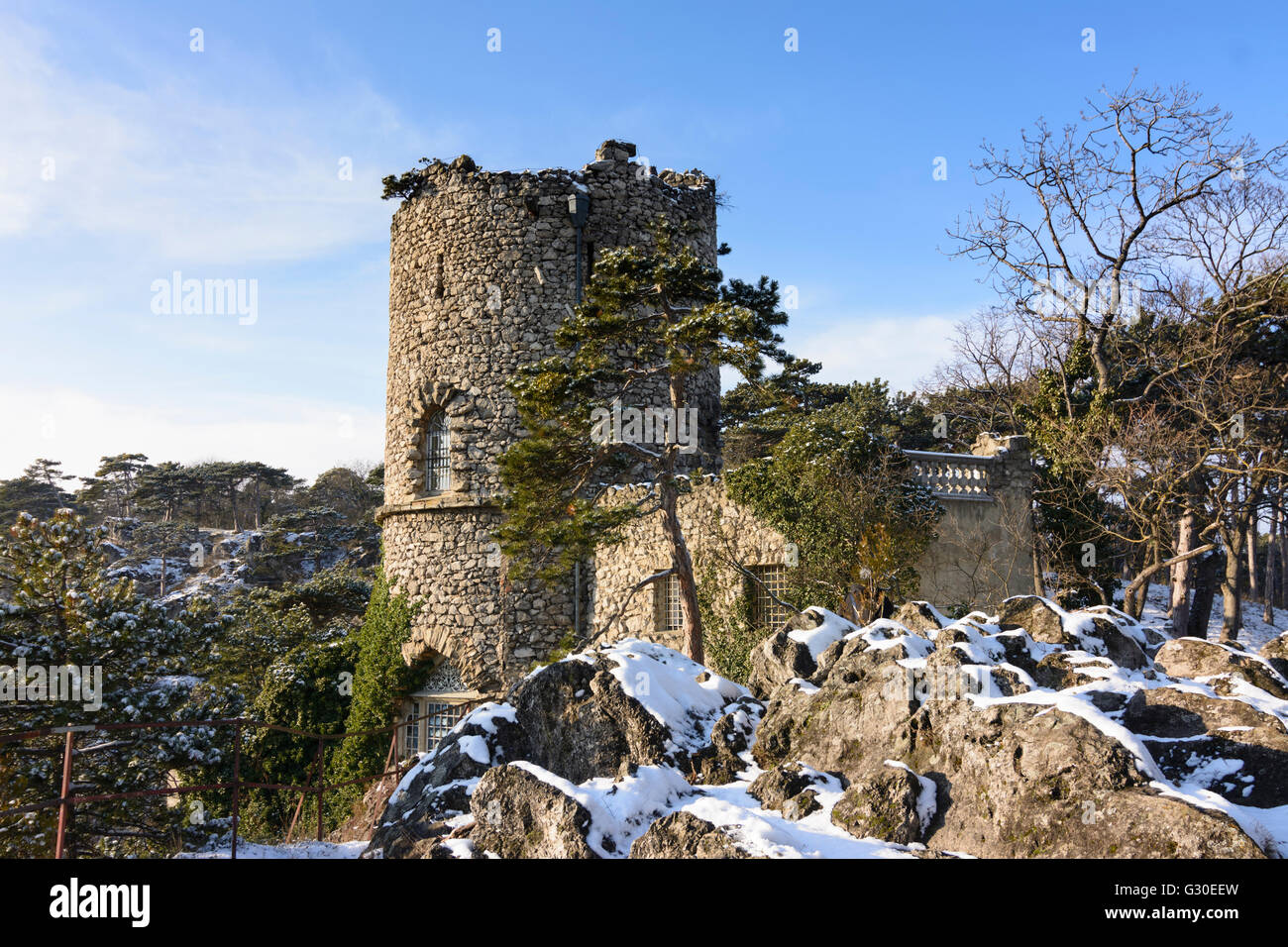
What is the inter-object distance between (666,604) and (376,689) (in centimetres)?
614

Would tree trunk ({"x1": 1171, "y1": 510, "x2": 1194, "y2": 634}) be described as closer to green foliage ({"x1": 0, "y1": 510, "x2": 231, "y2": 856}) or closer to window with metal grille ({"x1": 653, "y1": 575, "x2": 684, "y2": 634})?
window with metal grille ({"x1": 653, "y1": 575, "x2": 684, "y2": 634})

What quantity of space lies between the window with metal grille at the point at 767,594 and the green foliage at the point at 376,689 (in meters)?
7.12

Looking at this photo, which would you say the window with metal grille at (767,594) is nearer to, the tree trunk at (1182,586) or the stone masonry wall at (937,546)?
the stone masonry wall at (937,546)

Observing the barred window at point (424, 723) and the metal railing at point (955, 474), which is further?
the barred window at point (424, 723)

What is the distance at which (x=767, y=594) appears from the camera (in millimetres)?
13414

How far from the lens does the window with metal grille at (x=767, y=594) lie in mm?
13086

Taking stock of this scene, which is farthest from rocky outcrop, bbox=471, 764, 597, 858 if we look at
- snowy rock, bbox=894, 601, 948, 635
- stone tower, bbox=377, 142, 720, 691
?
stone tower, bbox=377, 142, 720, 691

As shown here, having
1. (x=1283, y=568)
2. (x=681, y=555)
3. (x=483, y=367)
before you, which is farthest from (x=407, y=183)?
(x=1283, y=568)

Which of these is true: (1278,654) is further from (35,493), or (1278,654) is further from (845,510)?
(35,493)

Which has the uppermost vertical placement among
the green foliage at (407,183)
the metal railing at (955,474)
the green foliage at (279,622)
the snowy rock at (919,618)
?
the green foliage at (407,183)

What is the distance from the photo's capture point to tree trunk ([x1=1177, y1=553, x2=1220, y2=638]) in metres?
20.7

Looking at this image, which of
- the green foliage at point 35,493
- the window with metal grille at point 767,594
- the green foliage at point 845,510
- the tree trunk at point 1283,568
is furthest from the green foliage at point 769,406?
the green foliage at point 35,493
